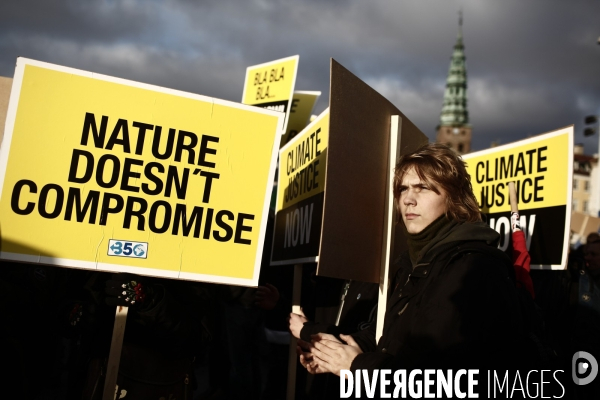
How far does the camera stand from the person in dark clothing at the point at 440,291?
1.88 metres

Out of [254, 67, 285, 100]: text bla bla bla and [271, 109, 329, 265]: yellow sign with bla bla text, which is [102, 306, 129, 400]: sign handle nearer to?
[271, 109, 329, 265]: yellow sign with bla bla text

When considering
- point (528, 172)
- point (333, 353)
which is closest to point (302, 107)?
point (528, 172)

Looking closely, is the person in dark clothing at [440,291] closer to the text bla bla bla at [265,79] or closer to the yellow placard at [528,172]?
the yellow placard at [528,172]

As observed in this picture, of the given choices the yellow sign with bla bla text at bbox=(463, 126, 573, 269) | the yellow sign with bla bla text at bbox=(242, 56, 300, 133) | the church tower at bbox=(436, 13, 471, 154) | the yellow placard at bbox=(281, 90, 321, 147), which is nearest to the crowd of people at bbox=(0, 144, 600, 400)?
the yellow sign with bla bla text at bbox=(463, 126, 573, 269)

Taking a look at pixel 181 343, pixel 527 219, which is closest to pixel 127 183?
pixel 181 343

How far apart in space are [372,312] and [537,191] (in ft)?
6.02

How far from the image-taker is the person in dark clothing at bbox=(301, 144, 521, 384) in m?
1.88

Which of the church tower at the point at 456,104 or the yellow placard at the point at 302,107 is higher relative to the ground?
the church tower at the point at 456,104

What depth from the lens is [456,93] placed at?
13550cm

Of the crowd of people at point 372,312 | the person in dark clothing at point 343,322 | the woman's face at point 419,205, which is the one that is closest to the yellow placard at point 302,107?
the crowd of people at point 372,312

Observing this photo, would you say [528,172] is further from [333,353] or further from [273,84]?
[273,84]

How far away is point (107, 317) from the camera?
3.03 meters

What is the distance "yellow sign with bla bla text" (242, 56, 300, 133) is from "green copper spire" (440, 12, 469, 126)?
130244mm

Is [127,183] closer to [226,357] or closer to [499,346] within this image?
[499,346]
